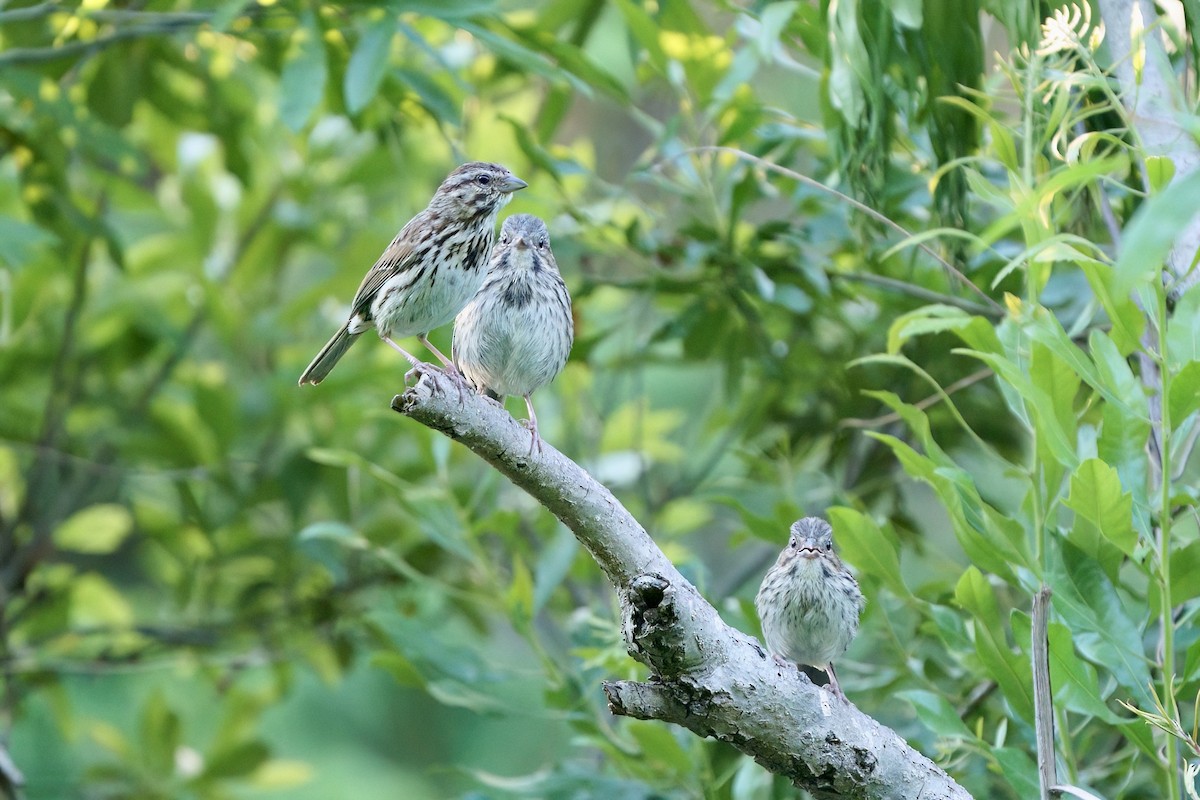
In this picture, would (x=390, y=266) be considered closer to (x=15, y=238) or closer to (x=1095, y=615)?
(x=15, y=238)

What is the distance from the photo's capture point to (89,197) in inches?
170

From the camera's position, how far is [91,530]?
4398 millimetres

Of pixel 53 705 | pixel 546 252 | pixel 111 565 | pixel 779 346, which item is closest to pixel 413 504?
pixel 546 252

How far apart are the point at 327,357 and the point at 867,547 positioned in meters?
1.01

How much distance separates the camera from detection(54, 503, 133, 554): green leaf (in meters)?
4.35

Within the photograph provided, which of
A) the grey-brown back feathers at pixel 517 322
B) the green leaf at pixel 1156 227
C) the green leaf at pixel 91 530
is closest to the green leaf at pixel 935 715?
the grey-brown back feathers at pixel 517 322

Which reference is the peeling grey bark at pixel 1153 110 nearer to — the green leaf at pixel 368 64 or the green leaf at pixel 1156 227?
the green leaf at pixel 1156 227

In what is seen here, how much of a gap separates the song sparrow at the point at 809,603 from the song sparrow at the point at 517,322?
62 cm

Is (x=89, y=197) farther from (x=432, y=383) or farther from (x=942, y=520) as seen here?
(x=942, y=520)

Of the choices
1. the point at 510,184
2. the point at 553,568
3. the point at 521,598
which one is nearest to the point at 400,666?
the point at 521,598

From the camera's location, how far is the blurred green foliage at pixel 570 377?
2.16 m

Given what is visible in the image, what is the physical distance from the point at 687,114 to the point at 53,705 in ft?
9.32

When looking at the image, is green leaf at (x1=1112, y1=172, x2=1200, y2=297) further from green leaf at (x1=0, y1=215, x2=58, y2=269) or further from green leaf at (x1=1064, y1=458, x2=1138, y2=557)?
green leaf at (x1=0, y1=215, x2=58, y2=269)

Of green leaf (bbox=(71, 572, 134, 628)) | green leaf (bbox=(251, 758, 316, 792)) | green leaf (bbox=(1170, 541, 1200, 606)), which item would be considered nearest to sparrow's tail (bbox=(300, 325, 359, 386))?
green leaf (bbox=(1170, 541, 1200, 606))
